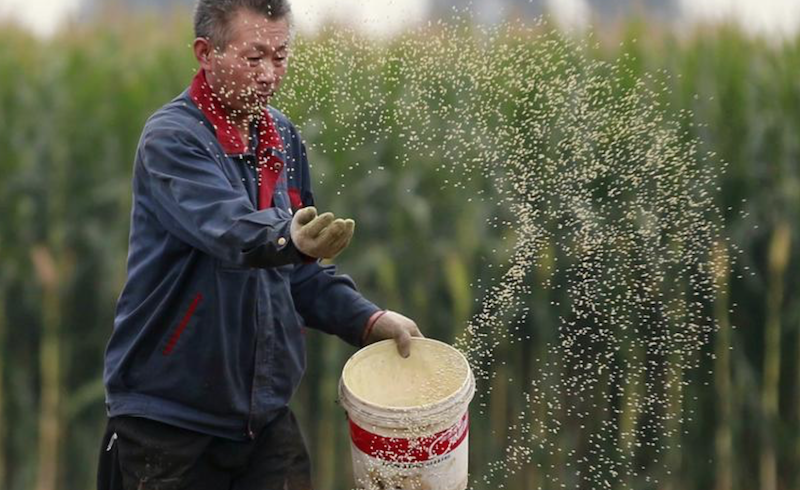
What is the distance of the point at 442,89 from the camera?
398 cm

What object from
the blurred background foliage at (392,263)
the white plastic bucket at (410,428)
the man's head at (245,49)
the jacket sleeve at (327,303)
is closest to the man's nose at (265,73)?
the man's head at (245,49)

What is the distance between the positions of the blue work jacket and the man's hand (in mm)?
196

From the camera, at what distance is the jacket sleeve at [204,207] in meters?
2.02

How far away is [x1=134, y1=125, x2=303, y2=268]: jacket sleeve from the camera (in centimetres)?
202

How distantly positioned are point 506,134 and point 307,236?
199 cm

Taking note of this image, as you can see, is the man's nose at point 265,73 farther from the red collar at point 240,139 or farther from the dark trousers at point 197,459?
the dark trousers at point 197,459

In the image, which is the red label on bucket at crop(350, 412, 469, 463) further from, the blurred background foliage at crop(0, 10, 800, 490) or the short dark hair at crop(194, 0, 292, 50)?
the blurred background foliage at crop(0, 10, 800, 490)

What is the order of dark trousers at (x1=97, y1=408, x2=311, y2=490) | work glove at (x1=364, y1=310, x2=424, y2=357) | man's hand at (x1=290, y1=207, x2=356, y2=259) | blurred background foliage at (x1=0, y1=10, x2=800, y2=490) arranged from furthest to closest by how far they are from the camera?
1. blurred background foliage at (x1=0, y1=10, x2=800, y2=490)
2. work glove at (x1=364, y1=310, x2=424, y2=357)
3. dark trousers at (x1=97, y1=408, x2=311, y2=490)
4. man's hand at (x1=290, y1=207, x2=356, y2=259)

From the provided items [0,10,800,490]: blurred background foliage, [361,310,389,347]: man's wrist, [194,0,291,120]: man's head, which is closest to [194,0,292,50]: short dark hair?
[194,0,291,120]: man's head

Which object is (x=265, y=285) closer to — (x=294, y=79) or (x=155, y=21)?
(x=294, y=79)

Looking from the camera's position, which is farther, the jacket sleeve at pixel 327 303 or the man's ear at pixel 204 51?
the jacket sleeve at pixel 327 303

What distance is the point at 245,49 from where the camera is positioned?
89.3 inches

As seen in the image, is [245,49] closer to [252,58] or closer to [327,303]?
[252,58]

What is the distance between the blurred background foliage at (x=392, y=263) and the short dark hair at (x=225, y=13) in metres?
1.51
